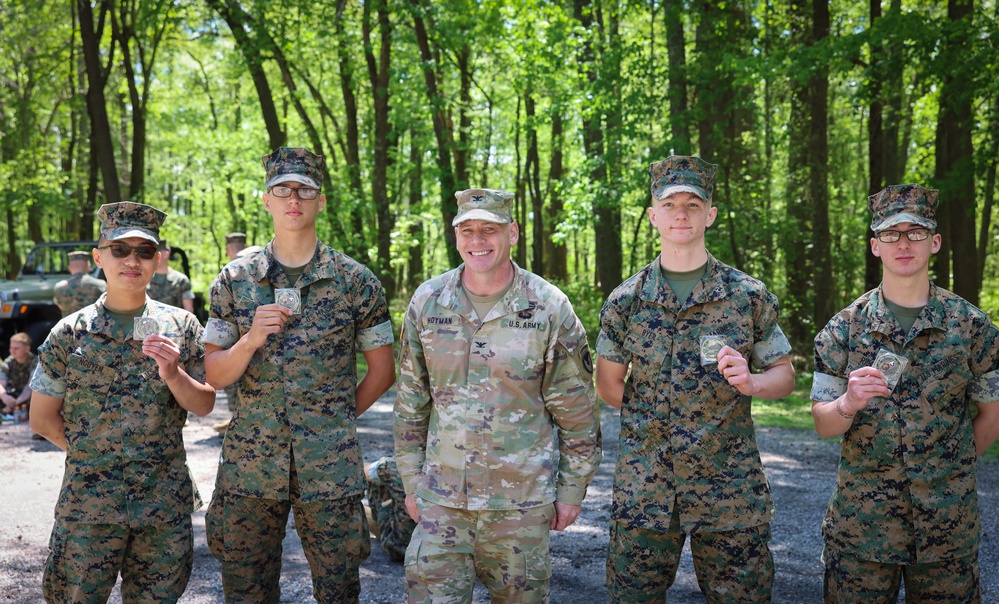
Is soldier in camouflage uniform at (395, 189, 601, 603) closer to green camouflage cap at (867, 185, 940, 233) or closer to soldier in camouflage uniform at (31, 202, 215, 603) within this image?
soldier in camouflage uniform at (31, 202, 215, 603)

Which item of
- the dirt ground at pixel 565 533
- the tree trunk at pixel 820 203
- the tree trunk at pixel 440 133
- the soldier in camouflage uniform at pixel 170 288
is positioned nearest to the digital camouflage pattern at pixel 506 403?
the dirt ground at pixel 565 533

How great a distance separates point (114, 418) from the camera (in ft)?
13.0

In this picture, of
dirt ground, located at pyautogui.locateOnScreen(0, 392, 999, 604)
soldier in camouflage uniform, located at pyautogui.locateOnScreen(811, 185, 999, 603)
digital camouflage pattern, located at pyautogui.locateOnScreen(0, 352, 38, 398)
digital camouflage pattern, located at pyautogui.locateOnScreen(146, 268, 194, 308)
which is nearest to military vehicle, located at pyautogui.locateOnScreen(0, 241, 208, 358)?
digital camouflage pattern, located at pyautogui.locateOnScreen(0, 352, 38, 398)

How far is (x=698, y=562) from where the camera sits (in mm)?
3805

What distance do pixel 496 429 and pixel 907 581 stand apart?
196cm

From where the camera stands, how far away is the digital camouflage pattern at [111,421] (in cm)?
389

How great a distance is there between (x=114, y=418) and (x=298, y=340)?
897 mm

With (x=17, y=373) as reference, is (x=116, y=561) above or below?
below

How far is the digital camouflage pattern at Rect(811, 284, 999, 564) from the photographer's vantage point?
373 cm

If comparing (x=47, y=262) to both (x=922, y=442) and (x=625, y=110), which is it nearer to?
(x=625, y=110)

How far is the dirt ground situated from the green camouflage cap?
2.51 meters

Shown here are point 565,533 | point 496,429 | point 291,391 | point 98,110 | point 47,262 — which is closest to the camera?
point 496,429

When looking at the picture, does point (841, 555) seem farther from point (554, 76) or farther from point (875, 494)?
point (554, 76)

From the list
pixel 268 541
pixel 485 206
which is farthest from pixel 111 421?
pixel 485 206
